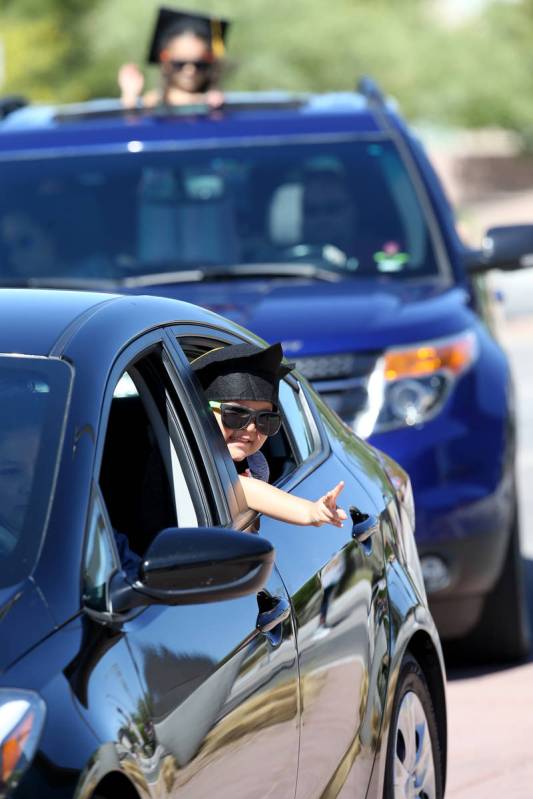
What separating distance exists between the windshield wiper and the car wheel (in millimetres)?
1240

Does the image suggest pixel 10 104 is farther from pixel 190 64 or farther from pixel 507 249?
pixel 507 249

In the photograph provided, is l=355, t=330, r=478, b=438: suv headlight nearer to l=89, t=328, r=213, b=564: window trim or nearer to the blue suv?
the blue suv

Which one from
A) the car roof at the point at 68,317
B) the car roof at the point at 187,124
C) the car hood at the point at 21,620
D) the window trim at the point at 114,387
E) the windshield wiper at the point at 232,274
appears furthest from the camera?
the car roof at the point at 187,124

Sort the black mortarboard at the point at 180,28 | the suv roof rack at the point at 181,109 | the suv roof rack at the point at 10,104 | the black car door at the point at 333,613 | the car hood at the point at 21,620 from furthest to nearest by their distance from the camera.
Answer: the black mortarboard at the point at 180,28, the suv roof rack at the point at 10,104, the suv roof rack at the point at 181,109, the black car door at the point at 333,613, the car hood at the point at 21,620

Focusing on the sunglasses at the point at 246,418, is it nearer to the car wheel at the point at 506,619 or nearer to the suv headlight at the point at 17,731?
the suv headlight at the point at 17,731

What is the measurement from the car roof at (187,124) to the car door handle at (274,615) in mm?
4631

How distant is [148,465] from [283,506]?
33 cm

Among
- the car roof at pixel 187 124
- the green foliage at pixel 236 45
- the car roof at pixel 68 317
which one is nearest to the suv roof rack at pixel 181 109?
the car roof at pixel 187 124

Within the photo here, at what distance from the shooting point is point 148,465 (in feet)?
12.4

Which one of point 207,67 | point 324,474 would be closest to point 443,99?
point 207,67

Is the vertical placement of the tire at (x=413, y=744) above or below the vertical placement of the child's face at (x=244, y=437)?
below

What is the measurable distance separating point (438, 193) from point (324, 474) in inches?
146

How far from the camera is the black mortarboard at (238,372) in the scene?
13.3 ft

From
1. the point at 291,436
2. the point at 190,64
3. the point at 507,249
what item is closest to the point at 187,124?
the point at 190,64
